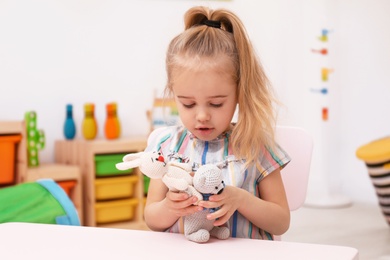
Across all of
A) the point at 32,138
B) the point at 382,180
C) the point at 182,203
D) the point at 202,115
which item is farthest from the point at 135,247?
the point at 382,180

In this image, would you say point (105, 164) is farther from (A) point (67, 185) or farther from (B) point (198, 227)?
(B) point (198, 227)

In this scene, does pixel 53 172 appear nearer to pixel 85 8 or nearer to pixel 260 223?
pixel 85 8

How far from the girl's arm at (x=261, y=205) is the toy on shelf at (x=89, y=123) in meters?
2.25

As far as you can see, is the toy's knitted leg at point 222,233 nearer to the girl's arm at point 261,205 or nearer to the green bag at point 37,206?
the girl's arm at point 261,205

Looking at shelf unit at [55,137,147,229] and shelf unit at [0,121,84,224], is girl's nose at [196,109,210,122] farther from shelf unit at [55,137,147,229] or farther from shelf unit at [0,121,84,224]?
shelf unit at [55,137,147,229]

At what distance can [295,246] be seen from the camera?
3.22 ft

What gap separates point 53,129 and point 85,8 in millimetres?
701

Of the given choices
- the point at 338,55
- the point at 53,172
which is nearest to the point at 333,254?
the point at 53,172

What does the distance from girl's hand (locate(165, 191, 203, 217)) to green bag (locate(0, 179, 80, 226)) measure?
1.37m

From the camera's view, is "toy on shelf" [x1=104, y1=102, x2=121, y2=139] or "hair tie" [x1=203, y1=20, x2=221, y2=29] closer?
"hair tie" [x1=203, y1=20, x2=221, y2=29]

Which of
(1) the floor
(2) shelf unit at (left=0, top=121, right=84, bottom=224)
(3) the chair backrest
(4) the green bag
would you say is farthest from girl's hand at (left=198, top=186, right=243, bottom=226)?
(2) shelf unit at (left=0, top=121, right=84, bottom=224)

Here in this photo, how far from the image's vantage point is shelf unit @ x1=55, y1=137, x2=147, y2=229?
10.5ft

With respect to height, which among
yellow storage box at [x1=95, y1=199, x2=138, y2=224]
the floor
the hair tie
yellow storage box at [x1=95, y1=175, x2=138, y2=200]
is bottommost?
the floor

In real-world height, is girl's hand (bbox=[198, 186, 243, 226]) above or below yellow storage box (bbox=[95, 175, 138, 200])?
above
